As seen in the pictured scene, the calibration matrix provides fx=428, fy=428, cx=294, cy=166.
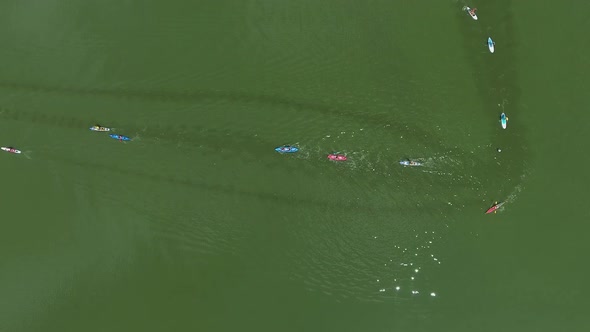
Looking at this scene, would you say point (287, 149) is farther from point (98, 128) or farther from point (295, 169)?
point (98, 128)

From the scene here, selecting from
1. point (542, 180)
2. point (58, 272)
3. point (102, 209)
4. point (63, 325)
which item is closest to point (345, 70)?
point (542, 180)

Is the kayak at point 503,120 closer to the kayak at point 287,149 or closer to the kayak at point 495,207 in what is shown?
the kayak at point 495,207

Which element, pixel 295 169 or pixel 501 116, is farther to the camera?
pixel 295 169

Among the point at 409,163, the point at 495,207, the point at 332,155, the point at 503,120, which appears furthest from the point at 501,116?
the point at 332,155

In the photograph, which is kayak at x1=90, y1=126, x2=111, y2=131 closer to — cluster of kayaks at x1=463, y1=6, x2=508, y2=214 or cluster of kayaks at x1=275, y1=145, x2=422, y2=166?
cluster of kayaks at x1=275, y1=145, x2=422, y2=166

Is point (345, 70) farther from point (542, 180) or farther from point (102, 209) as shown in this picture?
point (102, 209)

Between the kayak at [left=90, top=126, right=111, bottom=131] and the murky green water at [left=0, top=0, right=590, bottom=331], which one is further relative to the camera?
the kayak at [left=90, top=126, right=111, bottom=131]

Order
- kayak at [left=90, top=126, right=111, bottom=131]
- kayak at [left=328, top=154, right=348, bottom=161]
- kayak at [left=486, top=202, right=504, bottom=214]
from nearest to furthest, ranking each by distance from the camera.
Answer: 1. kayak at [left=486, top=202, right=504, bottom=214]
2. kayak at [left=328, top=154, right=348, bottom=161]
3. kayak at [left=90, top=126, right=111, bottom=131]

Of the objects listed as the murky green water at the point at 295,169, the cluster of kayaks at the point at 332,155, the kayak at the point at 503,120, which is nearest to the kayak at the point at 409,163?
the cluster of kayaks at the point at 332,155

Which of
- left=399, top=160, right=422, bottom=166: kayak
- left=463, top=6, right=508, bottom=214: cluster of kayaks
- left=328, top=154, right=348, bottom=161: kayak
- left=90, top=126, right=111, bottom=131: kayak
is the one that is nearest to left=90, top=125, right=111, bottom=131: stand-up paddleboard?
left=90, top=126, right=111, bottom=131: kayak

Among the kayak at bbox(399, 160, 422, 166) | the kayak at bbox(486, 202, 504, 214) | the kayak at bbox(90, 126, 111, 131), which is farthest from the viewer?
the kayak at bbox(90, 126, 111, 131)

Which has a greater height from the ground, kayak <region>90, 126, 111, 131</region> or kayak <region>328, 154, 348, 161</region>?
kayak <region>90, 126, 111, 131</region>
